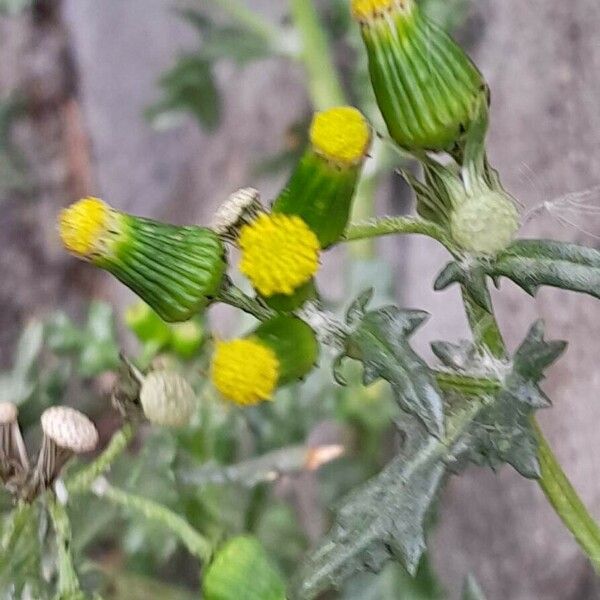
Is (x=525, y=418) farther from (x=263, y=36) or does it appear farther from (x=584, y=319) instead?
(x=263, y=36)

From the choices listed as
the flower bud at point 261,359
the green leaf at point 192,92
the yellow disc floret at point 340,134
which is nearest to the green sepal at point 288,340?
the flower bud at point 261,359

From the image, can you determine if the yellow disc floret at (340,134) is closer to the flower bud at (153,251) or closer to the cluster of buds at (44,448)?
the flower bud at (153,251)

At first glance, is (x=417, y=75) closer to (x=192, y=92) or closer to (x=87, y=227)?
(x=87, y=227)

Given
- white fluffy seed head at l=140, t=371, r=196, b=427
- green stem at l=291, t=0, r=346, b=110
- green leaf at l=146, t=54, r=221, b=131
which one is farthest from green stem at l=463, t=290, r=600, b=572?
green leaf at l=146, t=54, r=221, b=131

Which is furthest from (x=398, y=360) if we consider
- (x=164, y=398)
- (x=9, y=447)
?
(x=9, y=447)

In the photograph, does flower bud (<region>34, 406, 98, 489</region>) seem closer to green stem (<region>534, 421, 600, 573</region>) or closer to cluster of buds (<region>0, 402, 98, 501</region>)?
cluster of buds (<region>0, 402, 98, 501</region>)

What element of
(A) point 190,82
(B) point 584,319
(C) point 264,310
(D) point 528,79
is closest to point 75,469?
(C) point 264,310
